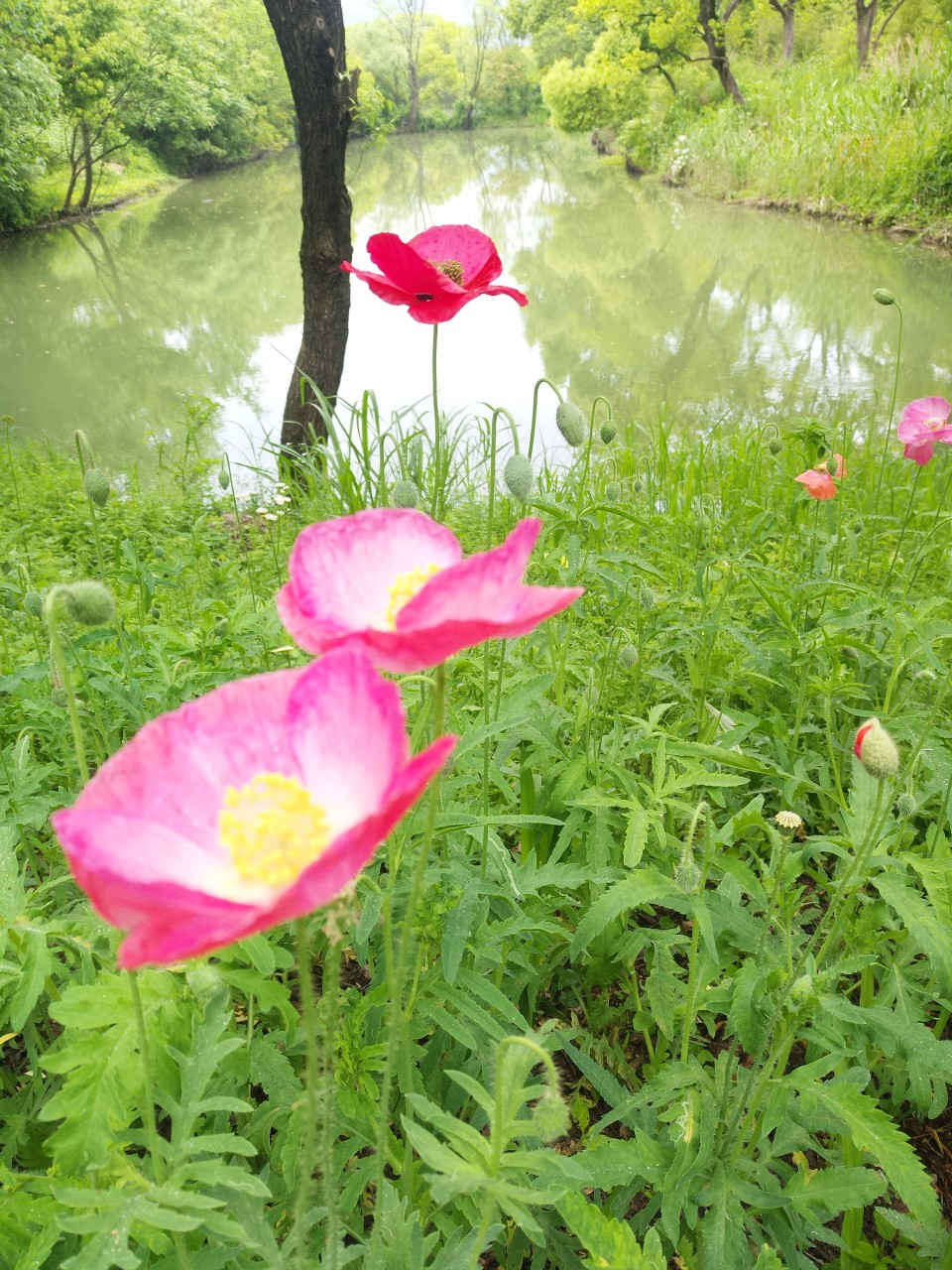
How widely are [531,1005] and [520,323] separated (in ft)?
26.7

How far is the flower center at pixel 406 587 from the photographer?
0.71 metres

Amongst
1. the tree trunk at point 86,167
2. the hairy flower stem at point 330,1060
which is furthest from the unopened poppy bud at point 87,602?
the tree trunk at point 86,167

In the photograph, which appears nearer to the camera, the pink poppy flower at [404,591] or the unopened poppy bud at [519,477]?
the pink poppy flower at [404,591]

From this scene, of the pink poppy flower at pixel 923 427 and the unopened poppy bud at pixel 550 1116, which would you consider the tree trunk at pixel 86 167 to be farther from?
the unopened poppy bud at pixel 550 1116

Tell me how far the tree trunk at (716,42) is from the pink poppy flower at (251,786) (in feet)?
70.3

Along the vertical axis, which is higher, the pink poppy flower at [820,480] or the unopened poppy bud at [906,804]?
the pink poppy flower at [820,480]

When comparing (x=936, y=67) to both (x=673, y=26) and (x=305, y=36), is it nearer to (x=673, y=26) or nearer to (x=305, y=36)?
(x=673, y=26)

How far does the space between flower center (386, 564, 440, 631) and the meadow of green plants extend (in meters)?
0.12

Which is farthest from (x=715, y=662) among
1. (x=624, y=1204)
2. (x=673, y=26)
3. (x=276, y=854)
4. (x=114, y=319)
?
(x=673, y=26)

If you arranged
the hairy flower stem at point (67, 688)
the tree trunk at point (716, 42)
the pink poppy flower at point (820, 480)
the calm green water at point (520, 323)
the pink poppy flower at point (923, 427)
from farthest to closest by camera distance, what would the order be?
the tree trunk at point (716, 42)
the calm green water at point (520, 323)
the pink poppy flower at point (923, 427)
the pink poppy flower at point (820, 480)
the hairy flower stem at point (67, 688)

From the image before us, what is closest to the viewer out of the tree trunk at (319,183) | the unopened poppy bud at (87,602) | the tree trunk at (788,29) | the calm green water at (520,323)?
the unopened poppy bud at (87,602)

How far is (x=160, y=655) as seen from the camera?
5.29 ft

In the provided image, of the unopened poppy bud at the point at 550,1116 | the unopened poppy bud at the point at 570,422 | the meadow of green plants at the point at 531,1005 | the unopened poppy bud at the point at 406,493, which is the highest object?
the unopened poppy bud at the point at 570,422

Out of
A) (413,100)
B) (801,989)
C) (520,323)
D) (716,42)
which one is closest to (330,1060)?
(801,989)
